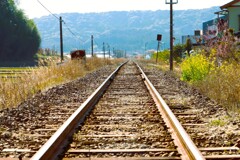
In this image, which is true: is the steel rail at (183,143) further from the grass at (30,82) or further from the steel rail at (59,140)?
the grass at (30,82)

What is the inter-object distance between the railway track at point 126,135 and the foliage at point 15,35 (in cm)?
6993

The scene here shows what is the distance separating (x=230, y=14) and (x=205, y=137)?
38.6m

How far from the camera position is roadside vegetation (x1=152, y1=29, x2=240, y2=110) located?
902 centimetres

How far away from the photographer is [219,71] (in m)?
12.5

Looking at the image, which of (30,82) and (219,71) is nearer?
(219,71)

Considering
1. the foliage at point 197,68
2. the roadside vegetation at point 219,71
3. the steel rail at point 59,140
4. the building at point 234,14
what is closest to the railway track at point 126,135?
the steel rail at point 59,140

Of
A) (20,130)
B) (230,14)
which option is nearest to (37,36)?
(230,14)

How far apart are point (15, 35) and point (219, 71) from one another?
68.9m

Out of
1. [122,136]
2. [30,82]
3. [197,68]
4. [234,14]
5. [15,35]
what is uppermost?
[234,14]

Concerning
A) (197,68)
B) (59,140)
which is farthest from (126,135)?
(197,68)

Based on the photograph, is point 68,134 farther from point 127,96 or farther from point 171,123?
point 127,96

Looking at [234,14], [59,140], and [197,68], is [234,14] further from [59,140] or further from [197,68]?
[59,140]

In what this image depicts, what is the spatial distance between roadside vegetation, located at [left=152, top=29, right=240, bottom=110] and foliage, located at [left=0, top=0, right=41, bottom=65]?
62304 millimetres

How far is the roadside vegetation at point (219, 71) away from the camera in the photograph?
29.6 feet
